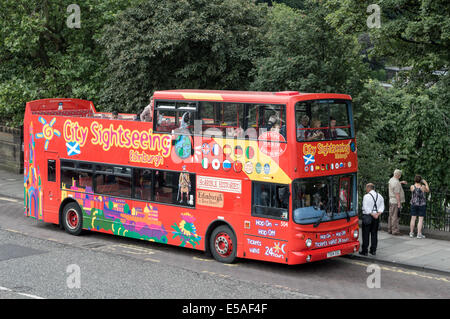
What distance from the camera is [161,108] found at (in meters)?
15.7

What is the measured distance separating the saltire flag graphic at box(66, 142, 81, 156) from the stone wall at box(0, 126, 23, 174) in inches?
540

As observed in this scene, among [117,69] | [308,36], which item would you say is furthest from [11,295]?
[117,69]

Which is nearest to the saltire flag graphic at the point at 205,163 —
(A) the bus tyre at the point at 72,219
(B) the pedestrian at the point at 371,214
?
(B) the pedestrian at the point at 371,214

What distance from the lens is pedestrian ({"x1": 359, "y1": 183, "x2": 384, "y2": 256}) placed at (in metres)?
15.4

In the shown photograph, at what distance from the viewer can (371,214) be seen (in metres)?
15.4

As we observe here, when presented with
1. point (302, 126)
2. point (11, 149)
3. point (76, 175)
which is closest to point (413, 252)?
point (302, 126)

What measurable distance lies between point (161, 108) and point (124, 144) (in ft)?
5.67

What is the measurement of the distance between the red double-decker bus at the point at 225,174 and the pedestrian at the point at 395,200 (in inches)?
140

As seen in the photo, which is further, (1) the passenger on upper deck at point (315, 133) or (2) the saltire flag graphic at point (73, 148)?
(2) the saltire flag graphic at point (73, 148)

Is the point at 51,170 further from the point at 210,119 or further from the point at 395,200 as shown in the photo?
the point at 395,200

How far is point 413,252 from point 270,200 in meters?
4.45

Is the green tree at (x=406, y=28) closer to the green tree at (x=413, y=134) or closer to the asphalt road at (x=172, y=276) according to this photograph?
the green tree at (x=413, y=134)

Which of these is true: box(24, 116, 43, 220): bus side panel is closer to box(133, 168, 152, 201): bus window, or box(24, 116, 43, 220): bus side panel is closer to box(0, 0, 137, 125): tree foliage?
box(133, 168, 152, 201): bus window

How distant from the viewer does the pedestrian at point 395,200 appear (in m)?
17.9
